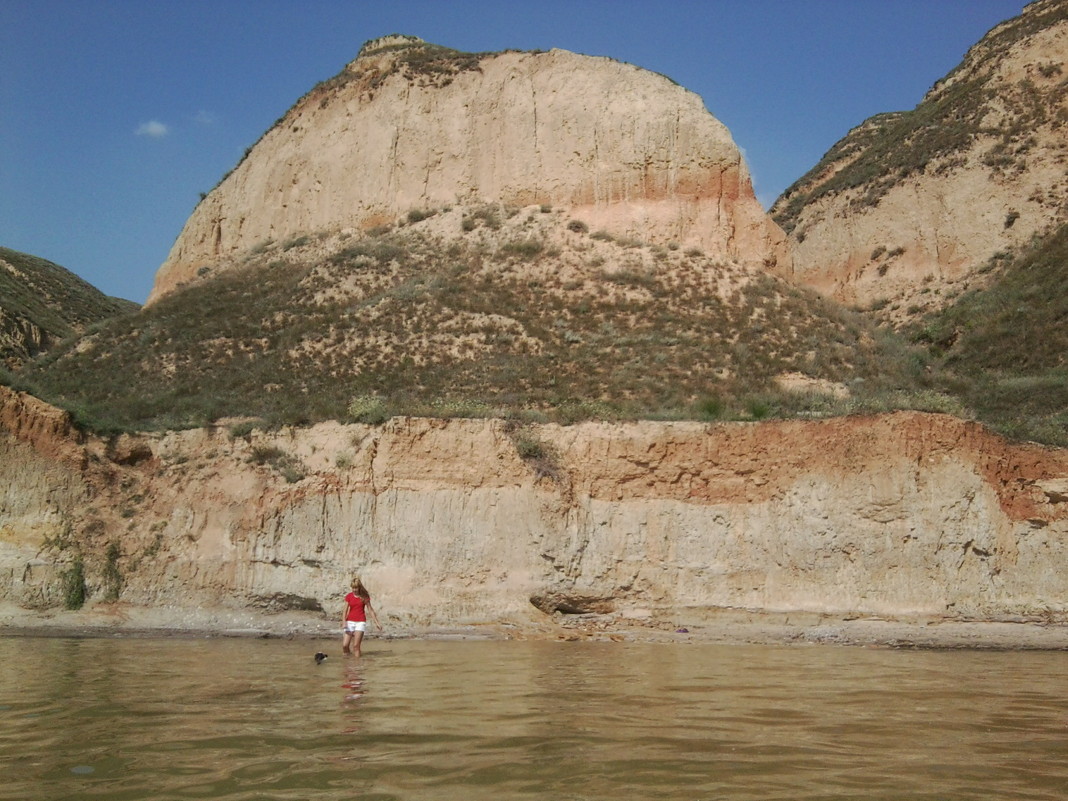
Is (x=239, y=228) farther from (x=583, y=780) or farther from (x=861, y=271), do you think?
(x=583, y=780)

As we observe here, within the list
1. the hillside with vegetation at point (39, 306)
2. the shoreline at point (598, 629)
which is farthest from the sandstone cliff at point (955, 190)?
the hillside with vegetation at point (39, 306)

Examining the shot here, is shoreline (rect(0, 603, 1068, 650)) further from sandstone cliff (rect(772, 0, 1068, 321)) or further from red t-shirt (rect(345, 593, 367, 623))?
sandstone cliff (rect(772, 0, 1068, 321))

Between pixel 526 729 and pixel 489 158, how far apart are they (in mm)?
32448

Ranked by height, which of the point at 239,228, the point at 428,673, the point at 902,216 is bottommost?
the point at 428,673

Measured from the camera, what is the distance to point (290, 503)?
845 inches

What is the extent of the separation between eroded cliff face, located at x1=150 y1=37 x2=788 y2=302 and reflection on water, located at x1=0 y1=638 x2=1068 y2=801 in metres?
23.8

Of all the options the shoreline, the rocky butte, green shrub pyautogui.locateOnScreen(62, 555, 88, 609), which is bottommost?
the shoreline

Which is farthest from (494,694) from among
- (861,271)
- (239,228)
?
(861,271)

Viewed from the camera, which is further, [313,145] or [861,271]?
[861,271]

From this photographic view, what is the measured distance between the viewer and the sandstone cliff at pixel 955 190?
43.4 meters

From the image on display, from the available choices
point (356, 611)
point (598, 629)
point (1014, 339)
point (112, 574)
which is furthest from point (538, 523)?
point (1014, 339)

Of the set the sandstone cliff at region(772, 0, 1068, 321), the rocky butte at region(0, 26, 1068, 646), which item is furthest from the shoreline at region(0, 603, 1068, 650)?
the sandstone cliff at region(772, 0, 1068, 321)

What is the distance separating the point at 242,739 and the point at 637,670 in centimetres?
663

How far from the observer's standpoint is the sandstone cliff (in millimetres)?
43438
